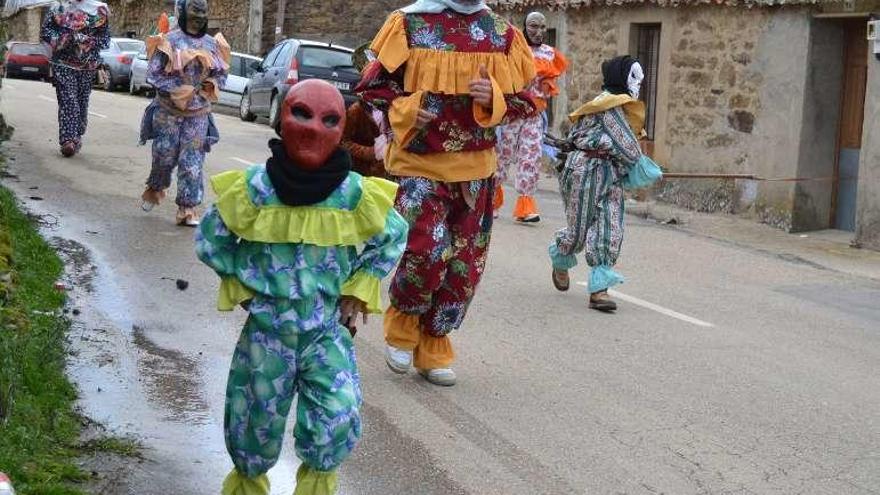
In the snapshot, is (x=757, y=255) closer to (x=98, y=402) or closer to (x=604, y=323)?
(x=604, y=323)

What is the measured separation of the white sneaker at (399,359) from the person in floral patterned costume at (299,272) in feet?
8.03

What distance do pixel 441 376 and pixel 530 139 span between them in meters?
7.40

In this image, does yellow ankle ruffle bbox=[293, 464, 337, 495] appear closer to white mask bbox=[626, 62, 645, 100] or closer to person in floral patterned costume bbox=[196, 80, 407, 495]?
person in floral patterned costume bbox=[196, 80, 407, 495]

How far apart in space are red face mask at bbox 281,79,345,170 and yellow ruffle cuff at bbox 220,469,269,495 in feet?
3.50

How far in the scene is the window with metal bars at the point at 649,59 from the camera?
18.2 meters

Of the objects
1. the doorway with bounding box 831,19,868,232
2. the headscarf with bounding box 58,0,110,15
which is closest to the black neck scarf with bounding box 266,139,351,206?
the headscarf with bounding box 58,0,110,15

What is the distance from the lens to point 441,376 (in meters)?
7.16

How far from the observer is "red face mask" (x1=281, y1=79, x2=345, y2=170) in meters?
4.66

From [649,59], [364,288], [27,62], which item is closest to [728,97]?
[649,59]

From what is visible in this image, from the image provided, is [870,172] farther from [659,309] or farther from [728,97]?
[659,309]

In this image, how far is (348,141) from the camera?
738 centimetres

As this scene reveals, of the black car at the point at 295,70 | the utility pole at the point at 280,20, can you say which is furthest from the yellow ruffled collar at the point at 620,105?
the utility pole at the point at 280,20

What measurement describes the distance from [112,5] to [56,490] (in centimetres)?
4366

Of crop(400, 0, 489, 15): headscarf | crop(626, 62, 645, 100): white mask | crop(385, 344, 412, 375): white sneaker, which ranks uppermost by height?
crop(400, 0, 489, 15): headscarf
